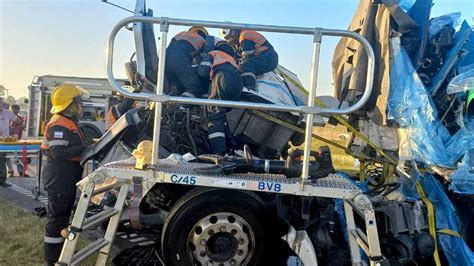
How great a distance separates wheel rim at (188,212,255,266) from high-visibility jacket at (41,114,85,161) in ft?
5.97

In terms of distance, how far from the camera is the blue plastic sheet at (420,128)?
365cm

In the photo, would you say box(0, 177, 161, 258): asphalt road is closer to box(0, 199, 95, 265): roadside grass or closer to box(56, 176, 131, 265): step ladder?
box(0, 199, 95, 265): roadside grass

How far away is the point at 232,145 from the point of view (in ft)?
15.8

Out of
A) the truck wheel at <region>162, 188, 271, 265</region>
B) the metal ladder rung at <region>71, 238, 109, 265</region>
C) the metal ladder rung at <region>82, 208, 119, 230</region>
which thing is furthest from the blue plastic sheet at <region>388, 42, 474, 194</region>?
the metal ladder rung at <region>71, 238, 109, 265</region>

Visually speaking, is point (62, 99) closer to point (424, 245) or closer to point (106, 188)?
point (106, 188)

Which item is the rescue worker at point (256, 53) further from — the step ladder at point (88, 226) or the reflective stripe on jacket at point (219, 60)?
the step ladder at point (88, 226)

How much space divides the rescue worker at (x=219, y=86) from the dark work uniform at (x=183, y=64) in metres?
0.13

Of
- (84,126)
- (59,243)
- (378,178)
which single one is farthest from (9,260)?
(84,126)

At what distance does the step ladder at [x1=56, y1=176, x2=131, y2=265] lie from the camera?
3074 millimetres

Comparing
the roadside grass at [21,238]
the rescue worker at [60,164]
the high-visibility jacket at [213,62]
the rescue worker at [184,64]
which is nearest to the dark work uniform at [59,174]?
the rescue worker at [60,164]

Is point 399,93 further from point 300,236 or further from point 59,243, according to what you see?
point 59,243

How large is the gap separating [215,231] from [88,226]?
0.95 metres

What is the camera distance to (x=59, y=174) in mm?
4562

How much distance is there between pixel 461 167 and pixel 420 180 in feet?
1.66
